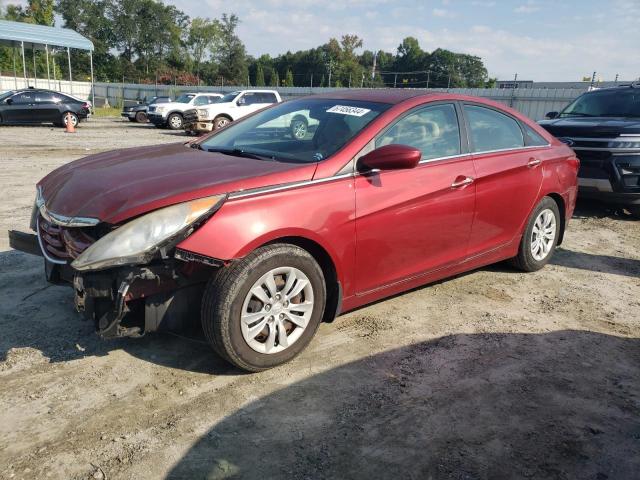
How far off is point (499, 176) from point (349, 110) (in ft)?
4.64

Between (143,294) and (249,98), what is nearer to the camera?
(143,294)

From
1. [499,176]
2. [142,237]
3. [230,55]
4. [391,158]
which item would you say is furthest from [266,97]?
[230,55]

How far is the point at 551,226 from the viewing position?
5.27 meters

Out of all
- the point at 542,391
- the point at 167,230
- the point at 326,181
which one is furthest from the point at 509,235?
the point at 167,230

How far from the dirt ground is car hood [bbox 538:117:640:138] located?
3.67 metres

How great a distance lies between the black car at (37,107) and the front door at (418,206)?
2193 cm

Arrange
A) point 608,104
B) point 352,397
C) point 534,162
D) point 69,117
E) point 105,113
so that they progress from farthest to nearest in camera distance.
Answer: point 105,113, point 69,117, point 608,104, point 534,162, point 352,397

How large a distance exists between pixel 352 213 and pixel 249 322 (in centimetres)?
94

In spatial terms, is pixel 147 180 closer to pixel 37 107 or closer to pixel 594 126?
pixel 594 126

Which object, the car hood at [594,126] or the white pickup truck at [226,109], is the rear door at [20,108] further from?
the car hood at [594,126]

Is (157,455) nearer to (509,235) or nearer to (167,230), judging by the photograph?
(167,230)

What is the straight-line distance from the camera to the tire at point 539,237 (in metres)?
4.98

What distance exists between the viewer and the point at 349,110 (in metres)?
3.95

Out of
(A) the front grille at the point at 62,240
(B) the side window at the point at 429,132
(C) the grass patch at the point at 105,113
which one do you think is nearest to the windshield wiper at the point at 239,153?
(B) the side window at the point at 429,132
